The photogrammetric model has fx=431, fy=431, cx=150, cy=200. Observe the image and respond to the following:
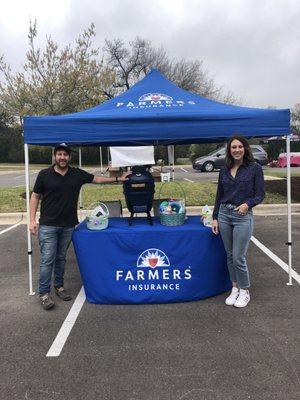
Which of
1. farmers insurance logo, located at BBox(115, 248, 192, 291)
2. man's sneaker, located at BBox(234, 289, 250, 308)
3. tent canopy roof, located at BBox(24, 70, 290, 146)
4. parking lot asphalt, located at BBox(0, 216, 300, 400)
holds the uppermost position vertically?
tent canopy roof, located at BBox(24, 70, 290, 146)

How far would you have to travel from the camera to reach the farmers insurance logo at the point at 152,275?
192 inches

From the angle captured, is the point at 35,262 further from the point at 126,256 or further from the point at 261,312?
the point at 261,312

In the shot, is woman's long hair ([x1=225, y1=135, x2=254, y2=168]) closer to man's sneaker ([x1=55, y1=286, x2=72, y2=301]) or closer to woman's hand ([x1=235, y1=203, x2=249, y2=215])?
woman's hand ([x1=235, y1=203, x2=249, y2=215])

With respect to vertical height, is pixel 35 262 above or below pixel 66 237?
below

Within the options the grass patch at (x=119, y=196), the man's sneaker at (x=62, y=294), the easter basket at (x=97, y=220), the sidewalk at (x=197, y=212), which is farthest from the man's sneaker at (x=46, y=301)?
the grass patch at (x=119, y=196)

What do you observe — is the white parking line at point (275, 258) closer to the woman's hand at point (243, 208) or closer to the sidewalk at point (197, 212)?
the woman's hand at point (243, 208)

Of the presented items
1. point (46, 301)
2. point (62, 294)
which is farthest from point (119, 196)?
point (46, 301)

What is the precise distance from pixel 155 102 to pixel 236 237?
2.20m

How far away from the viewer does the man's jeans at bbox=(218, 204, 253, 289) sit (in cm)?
448

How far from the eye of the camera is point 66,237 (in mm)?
4902

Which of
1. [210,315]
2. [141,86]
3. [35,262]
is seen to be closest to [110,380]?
[210,315]

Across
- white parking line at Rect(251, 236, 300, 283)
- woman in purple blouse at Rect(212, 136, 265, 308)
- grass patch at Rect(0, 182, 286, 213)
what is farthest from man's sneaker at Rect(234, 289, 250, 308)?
grass patch at Rect(0, 182, 286, 213)

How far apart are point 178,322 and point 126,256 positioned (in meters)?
0.97

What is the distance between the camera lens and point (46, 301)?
4.78m
